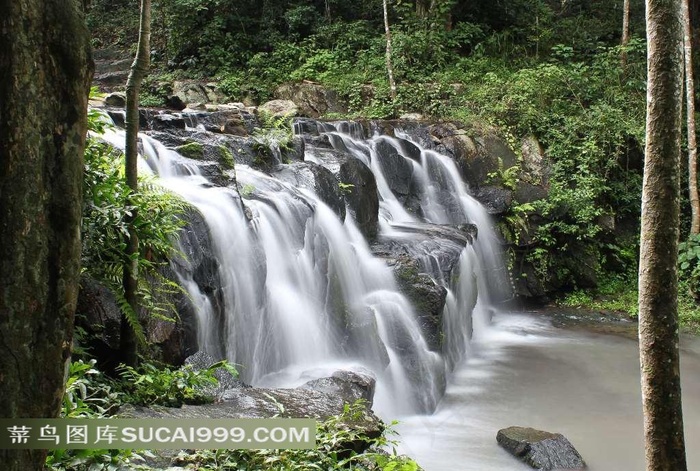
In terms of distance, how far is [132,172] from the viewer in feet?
15.1

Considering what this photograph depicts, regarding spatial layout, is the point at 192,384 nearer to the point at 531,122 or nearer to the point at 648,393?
the point at 648,393

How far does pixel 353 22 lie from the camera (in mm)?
21266

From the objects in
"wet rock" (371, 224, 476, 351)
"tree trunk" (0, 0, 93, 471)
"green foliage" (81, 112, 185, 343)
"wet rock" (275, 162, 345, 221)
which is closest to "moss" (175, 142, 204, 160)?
"wet rock" (275, 162, 345, 221)

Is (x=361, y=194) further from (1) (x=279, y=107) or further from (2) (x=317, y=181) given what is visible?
→ (1) (x=279, y=107)

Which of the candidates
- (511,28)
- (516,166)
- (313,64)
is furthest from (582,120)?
(313,64)

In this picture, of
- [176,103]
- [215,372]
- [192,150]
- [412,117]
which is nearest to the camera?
[215,372]

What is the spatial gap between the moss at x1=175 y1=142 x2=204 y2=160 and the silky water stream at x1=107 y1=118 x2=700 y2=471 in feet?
0.77

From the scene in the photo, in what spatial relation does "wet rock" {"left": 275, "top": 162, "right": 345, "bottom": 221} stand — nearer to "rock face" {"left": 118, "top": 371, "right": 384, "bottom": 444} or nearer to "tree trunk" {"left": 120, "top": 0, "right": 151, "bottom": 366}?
"rock face" {"left": 118, "top": 371, "right": 384, "bottom": 444}

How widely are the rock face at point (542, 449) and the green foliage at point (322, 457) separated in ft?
7.90

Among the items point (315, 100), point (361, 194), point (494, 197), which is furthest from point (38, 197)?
point (315, 100)

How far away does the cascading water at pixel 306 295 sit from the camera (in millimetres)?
6820

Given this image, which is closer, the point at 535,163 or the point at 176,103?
the point at 535,163

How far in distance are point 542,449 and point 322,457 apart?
11.4 ft

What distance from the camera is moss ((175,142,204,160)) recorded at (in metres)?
8.50
